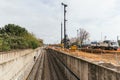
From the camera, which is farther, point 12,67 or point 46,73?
point 46,73

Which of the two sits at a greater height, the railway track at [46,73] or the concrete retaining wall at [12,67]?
the concrete retaining wall at [12,67]

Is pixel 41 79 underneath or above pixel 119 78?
underneath

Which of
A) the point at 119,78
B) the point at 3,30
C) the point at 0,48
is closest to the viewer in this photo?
the point at 119,78

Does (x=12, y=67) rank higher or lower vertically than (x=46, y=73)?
higher

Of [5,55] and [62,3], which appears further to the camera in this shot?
[62,3]

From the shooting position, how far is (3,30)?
153 metres

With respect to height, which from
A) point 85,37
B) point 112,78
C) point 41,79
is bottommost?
point 41,79

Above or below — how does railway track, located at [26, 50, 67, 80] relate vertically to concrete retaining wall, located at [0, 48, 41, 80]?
below

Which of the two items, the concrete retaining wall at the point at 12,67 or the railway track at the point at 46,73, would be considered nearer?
the concrete retaining wall at the point at 12,67

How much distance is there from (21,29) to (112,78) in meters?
144

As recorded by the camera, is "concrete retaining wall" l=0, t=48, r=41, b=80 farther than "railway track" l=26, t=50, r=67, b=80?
No

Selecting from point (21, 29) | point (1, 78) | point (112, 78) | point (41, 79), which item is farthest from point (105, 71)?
point (21, 29)

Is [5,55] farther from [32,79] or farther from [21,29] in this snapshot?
[21,29]

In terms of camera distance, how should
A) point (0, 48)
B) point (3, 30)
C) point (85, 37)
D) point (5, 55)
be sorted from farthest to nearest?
1. point (85, 37)
2. point (3, 30)
3. point (0, 48)
4. point (5, 55)
